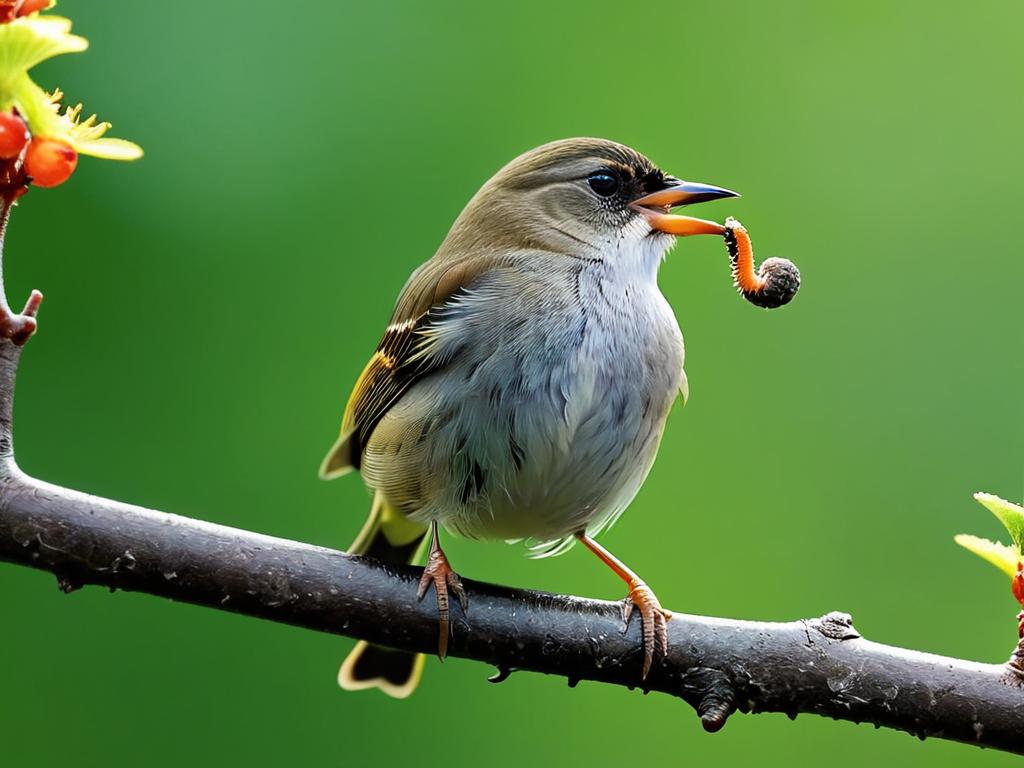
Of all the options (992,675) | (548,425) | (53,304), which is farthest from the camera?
(53,304)

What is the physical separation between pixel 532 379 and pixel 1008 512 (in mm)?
1430

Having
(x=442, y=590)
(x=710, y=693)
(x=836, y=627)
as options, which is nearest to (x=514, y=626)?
(x=442, y=590)

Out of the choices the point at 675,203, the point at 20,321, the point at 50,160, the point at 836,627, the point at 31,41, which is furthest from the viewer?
the point at 675,203

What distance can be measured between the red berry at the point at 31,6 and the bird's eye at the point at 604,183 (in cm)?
235

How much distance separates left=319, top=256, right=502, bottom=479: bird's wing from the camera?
3.82 metres

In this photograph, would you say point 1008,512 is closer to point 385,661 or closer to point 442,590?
point 442,590

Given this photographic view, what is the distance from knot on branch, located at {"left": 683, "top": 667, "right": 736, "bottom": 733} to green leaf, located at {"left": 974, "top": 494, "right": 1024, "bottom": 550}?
2.37ft

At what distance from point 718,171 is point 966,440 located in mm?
1606

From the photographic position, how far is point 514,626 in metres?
2.95

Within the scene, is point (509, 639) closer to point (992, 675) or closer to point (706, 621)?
point (706, 621)

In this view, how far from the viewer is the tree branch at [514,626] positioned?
2.55 metres

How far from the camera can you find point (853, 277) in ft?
19.4

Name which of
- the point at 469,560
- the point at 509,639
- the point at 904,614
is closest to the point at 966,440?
the point at 904,614

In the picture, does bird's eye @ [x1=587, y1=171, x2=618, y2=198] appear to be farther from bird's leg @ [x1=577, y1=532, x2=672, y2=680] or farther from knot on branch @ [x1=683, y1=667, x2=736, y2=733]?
knot on branch @ [x1=683, y1=667, x2=736, y2=733]
